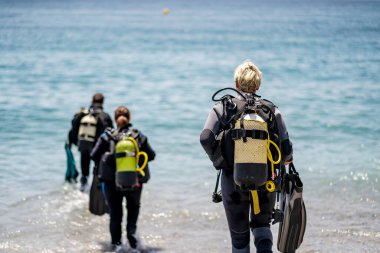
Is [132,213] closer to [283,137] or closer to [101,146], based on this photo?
[101,146]

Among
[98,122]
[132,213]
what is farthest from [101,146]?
[98,122]

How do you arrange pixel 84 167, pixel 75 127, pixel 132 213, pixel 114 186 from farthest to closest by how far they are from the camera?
pixel 84 167 < pixel 75 127 < pixel 132 213 < pixel 114 186

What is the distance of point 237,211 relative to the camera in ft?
17.8

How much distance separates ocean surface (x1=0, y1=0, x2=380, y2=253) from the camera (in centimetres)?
871

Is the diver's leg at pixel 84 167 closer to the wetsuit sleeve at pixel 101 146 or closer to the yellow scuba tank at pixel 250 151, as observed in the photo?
the wetsuit sleeve at pixel 101 146

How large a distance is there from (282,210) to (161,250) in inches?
99.1

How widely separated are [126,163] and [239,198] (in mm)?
1874

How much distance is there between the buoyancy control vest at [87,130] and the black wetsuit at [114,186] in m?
1.83

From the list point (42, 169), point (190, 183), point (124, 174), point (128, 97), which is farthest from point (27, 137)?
point (124, 174)

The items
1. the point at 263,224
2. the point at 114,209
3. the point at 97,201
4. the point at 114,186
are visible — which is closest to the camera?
the point at 263,224

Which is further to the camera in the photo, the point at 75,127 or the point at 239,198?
the point at 75,127

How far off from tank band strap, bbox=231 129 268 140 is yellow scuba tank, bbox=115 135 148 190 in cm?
199

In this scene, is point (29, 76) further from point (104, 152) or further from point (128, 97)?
point (104, 152)

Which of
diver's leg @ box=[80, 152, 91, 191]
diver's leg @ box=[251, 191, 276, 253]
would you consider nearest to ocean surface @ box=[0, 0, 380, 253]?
diver's leg @ box=[80, 152, 91, 191]
